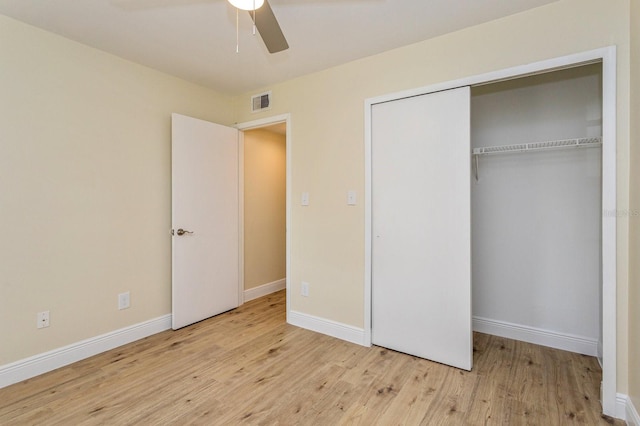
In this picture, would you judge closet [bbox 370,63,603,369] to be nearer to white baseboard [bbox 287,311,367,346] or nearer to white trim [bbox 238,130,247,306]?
white baseboard [bbox 287,311,367,346]

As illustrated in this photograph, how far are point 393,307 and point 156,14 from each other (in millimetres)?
2656

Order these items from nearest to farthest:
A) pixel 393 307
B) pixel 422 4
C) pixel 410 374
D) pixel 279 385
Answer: pixel 422 4
pixel 279 385
pixel 410 374
pixel 393 307

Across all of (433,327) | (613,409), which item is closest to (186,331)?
(433,327)

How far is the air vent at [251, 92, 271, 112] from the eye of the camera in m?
3.20

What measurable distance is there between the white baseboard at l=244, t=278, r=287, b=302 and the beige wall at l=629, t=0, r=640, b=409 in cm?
329

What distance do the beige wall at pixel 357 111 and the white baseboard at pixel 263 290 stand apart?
93cm

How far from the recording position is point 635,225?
1.60 m

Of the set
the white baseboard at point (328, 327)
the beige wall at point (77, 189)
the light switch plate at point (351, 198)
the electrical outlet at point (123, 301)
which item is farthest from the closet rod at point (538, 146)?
the electrical outlet at point (123, 301)

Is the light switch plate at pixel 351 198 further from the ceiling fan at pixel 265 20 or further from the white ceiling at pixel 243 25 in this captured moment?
the ceiling fan at pixel 265 20

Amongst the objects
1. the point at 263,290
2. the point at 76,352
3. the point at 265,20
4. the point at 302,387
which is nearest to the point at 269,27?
the point at 265,20

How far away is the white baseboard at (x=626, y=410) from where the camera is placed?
1.57m

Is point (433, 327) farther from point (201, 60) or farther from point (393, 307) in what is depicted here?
point (201, 60)

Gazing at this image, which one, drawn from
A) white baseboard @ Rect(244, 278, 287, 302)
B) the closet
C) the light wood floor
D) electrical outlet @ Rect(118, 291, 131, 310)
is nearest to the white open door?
white baseboard @ Rect(244, 278, 287, 302)

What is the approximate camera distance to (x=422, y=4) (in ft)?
6.20
